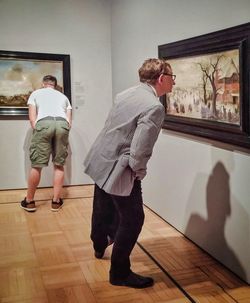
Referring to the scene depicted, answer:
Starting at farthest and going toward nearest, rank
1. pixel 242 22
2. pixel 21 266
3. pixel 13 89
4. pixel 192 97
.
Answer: pixel 13 89 → pixel 192 97 → pixel 21 266 → pixel 242 22

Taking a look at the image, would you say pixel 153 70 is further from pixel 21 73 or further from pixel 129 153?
pixel 21 73

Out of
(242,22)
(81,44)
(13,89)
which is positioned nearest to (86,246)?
(242,22)

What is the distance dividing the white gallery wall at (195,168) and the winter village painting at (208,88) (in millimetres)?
177

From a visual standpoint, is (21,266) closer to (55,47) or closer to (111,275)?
(111,275)

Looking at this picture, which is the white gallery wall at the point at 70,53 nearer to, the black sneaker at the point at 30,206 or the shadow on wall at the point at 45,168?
the shadow on wall at the point at 45,168

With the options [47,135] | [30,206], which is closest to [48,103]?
[47,135]

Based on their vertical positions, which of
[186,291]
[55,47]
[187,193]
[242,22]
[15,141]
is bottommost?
[186,291]

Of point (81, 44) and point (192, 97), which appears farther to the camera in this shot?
point (81, 44)

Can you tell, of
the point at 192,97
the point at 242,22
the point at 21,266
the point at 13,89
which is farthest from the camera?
the point at 13,89

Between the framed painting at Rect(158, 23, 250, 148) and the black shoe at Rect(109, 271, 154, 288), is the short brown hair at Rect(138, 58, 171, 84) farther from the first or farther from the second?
the black shoe at Rect(109, 271, 154, 288)

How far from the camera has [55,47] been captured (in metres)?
4.74

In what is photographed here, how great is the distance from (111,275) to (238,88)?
1316 mm

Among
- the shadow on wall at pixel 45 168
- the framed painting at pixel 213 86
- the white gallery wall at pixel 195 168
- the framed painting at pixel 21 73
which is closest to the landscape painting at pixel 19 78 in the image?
the framed painting at pixel 21 73

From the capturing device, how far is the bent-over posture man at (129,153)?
2223mm
